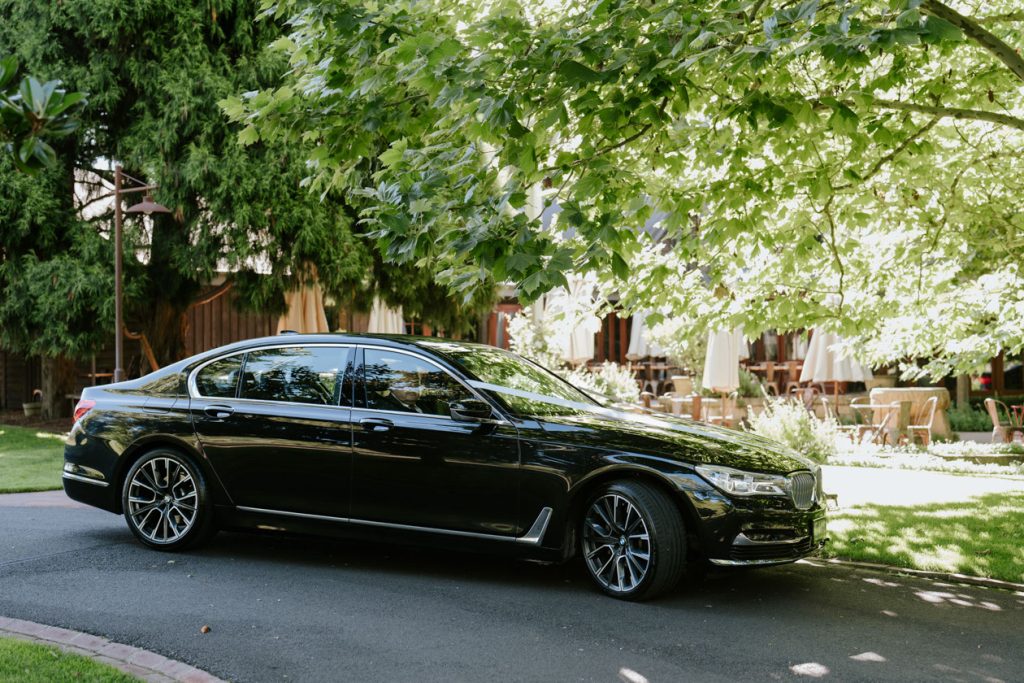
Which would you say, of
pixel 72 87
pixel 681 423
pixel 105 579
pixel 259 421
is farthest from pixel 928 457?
pixel 72 87

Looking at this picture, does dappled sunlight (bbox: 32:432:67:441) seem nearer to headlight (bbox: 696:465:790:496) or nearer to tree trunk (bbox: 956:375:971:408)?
headlight (bbox: 696:465:790:496)

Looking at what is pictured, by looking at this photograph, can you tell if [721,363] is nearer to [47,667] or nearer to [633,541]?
[633,541]

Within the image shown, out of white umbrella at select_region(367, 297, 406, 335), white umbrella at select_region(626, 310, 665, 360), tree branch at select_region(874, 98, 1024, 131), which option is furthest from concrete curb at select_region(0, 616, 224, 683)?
white umbrella at select_region(626, 310, 665, 360)

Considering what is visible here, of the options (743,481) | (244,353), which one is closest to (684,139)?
(743,481)

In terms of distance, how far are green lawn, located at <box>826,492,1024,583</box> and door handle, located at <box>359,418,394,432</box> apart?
3.54 meters

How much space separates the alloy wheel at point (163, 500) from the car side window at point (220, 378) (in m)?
0.57

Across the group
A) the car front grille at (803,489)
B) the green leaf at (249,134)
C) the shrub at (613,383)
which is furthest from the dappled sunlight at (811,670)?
the shrub at (613,383)

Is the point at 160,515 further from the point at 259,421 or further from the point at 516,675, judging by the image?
the point at 516,675

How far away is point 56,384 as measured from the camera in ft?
69.1

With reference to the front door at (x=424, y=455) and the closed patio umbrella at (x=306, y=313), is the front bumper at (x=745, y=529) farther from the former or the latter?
the closed patio umbrella at (x=306, y=313)

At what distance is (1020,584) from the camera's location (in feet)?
22.0

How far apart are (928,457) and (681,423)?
10.3 meters

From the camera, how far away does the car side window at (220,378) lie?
7.31 m

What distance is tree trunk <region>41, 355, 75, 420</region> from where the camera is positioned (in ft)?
68.7
